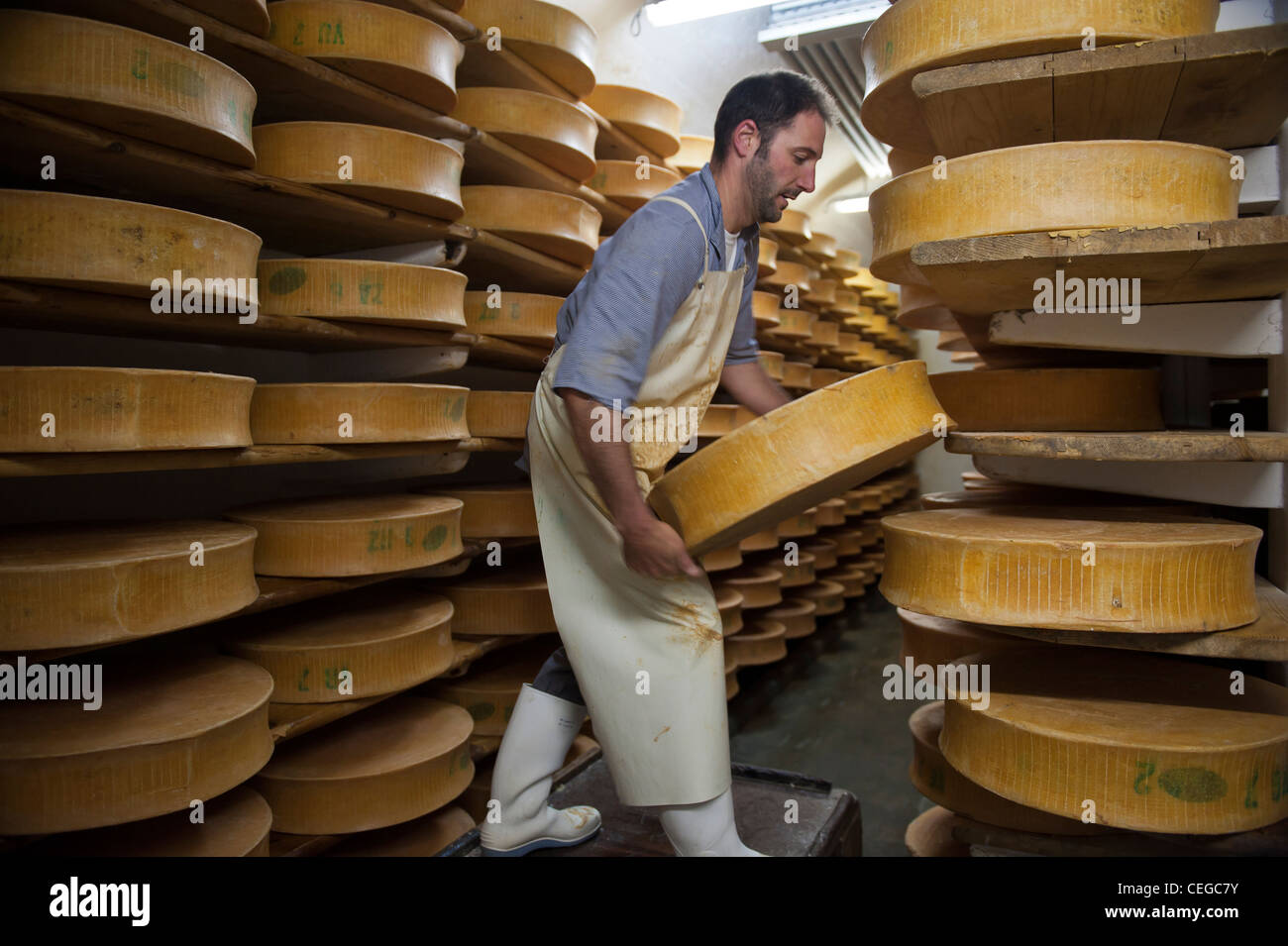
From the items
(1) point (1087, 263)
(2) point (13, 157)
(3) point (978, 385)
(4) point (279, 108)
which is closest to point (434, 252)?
(4) point (279, 108)

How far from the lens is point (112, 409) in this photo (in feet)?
4.87

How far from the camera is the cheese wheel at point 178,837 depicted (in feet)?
5.02

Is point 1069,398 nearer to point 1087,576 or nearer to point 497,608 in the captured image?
point 1087,576

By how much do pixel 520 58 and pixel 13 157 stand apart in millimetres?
1327

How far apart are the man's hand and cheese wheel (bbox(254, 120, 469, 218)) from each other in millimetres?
1041

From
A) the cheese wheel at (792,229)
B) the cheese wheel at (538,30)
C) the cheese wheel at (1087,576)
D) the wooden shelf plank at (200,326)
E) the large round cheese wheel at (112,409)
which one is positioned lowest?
the cheese wheel at (1087,576)

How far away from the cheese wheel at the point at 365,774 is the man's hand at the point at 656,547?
33.6 inches

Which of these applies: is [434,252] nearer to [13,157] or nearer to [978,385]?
[13,157]

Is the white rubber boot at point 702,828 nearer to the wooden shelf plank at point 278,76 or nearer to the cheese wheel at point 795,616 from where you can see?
the wooden shelf plank at point 278,76

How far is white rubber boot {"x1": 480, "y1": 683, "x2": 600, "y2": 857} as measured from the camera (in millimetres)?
1806

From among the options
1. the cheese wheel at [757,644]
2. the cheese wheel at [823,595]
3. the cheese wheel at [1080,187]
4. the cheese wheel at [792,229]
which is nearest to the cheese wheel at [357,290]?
the cheese wheel at [1080,187]

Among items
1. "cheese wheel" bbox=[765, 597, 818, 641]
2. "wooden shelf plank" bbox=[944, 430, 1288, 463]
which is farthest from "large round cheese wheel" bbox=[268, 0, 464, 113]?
"cheese wheel" bbox=[765, 597, 818, 641]

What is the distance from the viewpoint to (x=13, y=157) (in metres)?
1.66

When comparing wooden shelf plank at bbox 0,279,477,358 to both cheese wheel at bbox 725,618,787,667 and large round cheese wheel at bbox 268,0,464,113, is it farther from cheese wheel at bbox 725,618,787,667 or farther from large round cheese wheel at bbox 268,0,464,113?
cheese wheel at bbox 725,618,787,667
